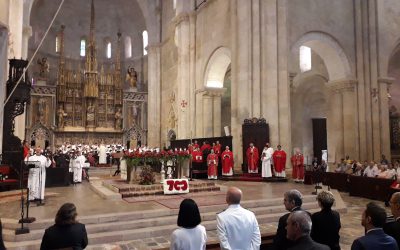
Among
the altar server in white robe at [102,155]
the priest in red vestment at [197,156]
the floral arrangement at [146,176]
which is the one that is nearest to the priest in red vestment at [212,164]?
the priest in red vestment at [197,156]

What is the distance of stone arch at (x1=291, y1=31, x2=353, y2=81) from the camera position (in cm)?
1919

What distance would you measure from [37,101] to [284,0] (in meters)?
22.1

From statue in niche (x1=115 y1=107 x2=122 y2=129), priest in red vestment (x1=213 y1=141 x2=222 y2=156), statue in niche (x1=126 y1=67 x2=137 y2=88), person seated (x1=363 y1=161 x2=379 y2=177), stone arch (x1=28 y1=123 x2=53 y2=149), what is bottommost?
person seated (x1=363 y1=161 x2=379 y2=177)

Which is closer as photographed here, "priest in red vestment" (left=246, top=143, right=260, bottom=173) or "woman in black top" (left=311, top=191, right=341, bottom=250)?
"woman in black top" (left=311, top=191, right=341, bottom=250)

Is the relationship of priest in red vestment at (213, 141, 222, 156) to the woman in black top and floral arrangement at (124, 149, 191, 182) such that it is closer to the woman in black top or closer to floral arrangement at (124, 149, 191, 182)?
floral arrangement at (124, 149, 191, 182)

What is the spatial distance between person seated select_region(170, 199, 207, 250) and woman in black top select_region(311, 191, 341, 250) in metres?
1.44

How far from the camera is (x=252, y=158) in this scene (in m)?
16.3

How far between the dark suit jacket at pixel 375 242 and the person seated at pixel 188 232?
1.41m

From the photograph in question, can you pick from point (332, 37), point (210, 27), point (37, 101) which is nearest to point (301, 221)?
point (332, 37)

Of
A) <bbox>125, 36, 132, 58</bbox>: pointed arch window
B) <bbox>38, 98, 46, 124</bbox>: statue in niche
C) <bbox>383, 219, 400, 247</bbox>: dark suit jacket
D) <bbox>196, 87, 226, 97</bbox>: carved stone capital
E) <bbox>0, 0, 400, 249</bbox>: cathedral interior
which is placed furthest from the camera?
→ <bbox>125, 36, 132, 58</bbox>: pointed arch window

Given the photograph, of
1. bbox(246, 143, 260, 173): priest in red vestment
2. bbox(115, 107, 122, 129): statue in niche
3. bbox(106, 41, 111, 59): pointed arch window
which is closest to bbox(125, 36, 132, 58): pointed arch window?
bbox(106, 41, 111, 59): pointed arch window

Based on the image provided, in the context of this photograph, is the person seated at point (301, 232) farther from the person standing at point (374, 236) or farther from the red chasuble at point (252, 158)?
the red chasuble at point (252, 158)

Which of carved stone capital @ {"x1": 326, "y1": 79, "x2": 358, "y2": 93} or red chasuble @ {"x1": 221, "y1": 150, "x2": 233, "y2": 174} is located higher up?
carved stone capital @ {"x1": 326, "y1": 79, "x2": 358, "y2": 93}

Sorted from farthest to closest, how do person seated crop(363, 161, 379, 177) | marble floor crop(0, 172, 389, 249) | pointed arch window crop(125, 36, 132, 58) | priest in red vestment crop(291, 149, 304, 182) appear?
pointed arch window crop(125, 36, 132, 58), priest in red vestment crop(291, 149, 304, 182), person seated crop(363, 161, 379, 177), marble floor crop(0, 172, 389, 249)
